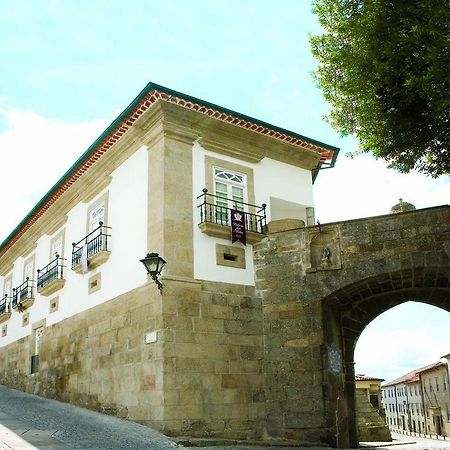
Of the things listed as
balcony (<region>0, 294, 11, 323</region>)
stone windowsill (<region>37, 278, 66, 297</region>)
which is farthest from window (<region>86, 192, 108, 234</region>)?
balcony (<region>0, 294, 11, 323</region>)

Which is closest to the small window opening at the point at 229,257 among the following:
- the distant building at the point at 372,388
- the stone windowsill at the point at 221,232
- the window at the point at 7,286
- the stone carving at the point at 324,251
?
the stone windowsill at the point at 221,232

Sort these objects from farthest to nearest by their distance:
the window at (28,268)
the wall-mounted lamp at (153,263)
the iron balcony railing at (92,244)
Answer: the window at (28,268)
the iron balcony railing at (92,244)
the wall-mounted lamp at (153,263)

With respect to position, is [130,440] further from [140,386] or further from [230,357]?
[230,357]

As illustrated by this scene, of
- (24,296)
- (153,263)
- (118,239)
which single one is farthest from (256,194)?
(24,296)

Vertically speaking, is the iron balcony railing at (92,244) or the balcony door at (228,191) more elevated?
the balcony door at (228,191)

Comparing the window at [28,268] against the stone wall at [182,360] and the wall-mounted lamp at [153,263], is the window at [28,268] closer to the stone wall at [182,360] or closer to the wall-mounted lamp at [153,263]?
the stone wall at [182,360]

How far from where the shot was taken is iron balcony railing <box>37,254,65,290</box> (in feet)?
49.5

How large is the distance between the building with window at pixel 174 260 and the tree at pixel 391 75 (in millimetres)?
2989

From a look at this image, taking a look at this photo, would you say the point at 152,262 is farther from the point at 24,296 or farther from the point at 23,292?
the point at 23,292

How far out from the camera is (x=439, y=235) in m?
10.6

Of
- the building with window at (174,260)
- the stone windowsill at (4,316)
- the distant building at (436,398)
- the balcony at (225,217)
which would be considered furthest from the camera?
the distant building at (436,398)

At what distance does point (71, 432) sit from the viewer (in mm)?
9102

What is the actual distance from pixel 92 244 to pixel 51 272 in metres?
3.07

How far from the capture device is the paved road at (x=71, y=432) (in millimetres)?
8055
